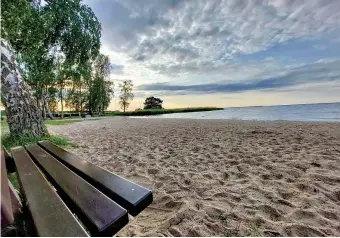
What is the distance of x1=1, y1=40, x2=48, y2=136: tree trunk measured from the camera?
251 inches

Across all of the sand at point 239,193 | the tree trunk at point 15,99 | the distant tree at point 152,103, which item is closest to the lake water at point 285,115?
the sand at point 239,193

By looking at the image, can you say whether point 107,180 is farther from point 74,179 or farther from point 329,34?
point 329,34

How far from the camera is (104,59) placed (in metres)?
50.6

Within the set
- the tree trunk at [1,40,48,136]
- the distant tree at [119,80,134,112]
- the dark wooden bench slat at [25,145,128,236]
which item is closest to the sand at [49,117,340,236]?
the dark wooden bench slat at [25,145,128,236]

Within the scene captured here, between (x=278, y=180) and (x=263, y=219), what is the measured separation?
1.33m

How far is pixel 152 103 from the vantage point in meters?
99.3

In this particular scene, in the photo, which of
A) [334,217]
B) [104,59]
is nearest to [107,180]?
[334,217]

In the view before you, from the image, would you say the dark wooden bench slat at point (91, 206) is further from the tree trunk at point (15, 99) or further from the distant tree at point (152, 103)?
the distant tree at point (152, 103)

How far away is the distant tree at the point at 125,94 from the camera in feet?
226

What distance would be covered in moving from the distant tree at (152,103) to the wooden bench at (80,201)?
97.1 meters

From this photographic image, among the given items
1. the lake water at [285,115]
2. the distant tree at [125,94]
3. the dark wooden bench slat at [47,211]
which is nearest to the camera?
the dark wooden bench slat at [47,211]

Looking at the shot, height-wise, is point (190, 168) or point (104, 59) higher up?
point (104, 59)

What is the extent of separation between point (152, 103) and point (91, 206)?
98551 millimetres

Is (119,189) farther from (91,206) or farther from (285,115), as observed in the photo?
(285,115)
